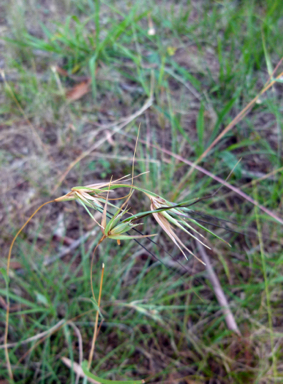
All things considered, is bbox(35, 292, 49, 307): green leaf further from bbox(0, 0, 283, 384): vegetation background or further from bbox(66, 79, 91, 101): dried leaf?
bbox(66, 79, 91, 101): dried leaf

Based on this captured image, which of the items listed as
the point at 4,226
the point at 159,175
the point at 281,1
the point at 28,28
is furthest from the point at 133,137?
the point at 281,1

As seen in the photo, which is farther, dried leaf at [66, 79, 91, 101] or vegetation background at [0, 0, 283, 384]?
dried leaf at [66, 79, 91, 101]

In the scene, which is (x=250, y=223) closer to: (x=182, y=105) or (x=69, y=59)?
(x=182, y=105)

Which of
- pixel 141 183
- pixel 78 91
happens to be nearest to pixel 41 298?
pixel 141 183

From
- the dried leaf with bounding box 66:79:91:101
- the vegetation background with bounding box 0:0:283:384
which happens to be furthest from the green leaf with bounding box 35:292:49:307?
the dried leaf with bounding box 66:79:91:101

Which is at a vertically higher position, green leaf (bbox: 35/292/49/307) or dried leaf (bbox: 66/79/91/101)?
dried leaf (bbox: 66/79/91/101)

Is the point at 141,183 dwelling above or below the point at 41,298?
above

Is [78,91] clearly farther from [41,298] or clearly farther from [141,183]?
[41,298]

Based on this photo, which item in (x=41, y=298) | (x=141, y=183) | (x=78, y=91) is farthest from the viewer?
(x=78, y=91)
